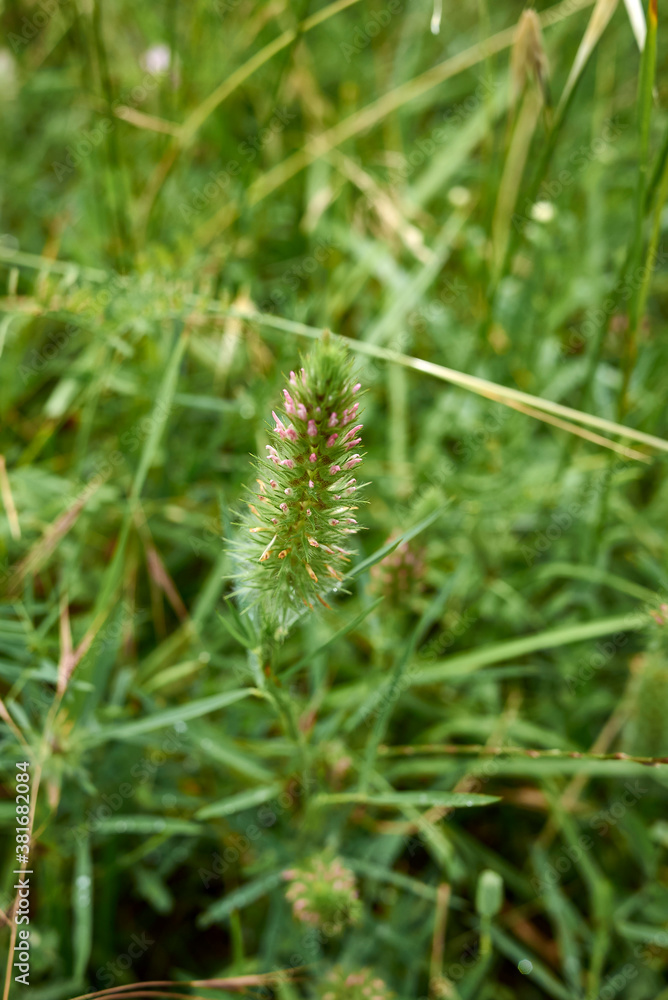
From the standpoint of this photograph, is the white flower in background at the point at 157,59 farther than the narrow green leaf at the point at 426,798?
Yes

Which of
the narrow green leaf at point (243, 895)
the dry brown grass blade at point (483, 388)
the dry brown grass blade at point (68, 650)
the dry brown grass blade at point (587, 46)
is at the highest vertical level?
the dry brown grass blade at point (587, 46)

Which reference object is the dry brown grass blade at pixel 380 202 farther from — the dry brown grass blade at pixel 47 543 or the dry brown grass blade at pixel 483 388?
the dry brown grass blade at pixel 47 543

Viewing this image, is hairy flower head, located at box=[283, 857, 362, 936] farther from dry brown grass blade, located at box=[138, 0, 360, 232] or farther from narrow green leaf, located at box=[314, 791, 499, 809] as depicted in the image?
dry brown grass blade, located at box=[138, 0, 360, 232]

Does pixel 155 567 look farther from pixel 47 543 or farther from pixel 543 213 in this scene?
pixel 543 213

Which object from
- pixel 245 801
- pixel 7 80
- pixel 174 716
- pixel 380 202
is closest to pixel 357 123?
pixel 380 202

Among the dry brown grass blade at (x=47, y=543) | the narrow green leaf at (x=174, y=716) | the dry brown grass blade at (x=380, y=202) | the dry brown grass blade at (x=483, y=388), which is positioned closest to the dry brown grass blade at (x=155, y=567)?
the dry brown grass blade at (x=47, y=543)

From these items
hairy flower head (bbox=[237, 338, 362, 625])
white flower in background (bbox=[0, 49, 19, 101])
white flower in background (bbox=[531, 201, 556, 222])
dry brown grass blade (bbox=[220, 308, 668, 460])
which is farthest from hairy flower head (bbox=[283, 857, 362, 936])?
white flower in background (bbox=[0, 49, 19, 101])
